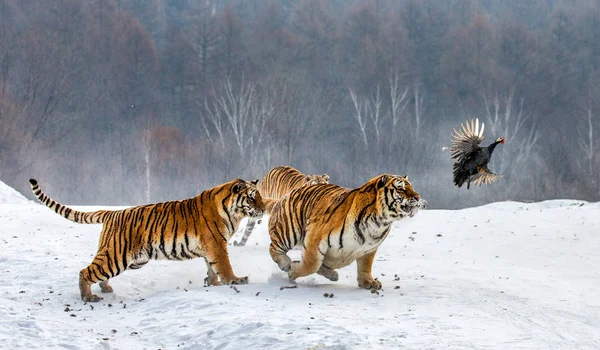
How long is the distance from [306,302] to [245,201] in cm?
120

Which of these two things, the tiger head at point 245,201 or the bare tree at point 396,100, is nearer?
the tiger head at point 245,201

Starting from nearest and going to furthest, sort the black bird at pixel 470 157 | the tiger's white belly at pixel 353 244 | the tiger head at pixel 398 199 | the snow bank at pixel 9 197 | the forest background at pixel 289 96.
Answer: the tiger head at pixel 398 199
the tiger's white belly at pixel 353 244
the black bird at pixel 470 157
the snow bank at pixel 9 197
the forest background at pixel 289 96

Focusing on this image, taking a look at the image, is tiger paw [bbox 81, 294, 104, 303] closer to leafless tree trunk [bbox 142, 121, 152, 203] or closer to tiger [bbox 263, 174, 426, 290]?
tiger [bbox 263, 174, 426, 290]

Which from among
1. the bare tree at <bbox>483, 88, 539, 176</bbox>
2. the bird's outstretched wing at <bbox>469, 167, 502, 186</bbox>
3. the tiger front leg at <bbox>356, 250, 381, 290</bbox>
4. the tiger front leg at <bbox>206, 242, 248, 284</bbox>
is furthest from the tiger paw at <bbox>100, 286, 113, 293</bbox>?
the bare tree at <bbox>483, 88, 539, 176</bbox>

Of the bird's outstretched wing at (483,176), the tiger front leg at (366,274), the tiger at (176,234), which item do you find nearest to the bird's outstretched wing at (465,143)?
the bird's outstretched wing at (483,176)

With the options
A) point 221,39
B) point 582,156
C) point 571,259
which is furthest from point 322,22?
point 571,259

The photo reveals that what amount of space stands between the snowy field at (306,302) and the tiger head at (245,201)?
650mm

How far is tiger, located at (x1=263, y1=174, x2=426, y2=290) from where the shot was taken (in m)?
6.39

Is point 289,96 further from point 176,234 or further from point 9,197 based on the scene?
point 176,234

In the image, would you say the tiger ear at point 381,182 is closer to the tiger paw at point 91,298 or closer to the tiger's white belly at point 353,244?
the tiger's white belly at point 353,244

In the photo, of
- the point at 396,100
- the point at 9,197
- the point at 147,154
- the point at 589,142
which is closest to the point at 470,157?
the point at 9,197

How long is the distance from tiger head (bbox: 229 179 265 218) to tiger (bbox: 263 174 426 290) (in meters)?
0.41

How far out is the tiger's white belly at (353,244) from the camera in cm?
648

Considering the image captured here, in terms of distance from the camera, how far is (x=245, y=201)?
698 centimetres
